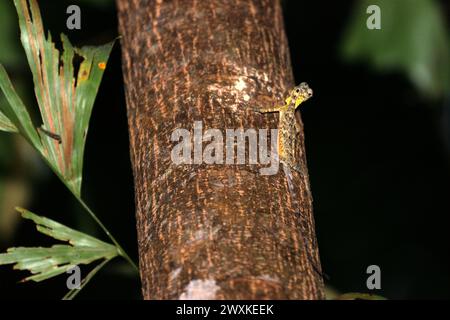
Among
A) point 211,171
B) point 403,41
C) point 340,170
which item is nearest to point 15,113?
point 211,171

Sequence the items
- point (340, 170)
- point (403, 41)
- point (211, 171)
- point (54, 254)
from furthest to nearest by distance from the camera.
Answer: point (340, 170) → point (403, 41) → point (54, 254) → point (211, 171)

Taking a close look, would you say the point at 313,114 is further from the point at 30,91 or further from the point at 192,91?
the point at 192,91

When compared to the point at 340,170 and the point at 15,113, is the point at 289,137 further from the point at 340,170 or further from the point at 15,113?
the point at 340,170

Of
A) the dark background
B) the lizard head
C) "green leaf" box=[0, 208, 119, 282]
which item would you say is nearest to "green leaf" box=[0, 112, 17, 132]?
"green leaf" box=[0, 208, 119, 282]

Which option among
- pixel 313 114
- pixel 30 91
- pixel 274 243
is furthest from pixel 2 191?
pixel 274 243

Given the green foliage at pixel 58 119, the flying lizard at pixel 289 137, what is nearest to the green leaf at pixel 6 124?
the green foliage at pixel 58 119

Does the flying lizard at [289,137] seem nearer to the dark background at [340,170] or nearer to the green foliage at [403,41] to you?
the green foliage at [403,41]

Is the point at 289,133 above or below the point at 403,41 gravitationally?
below
